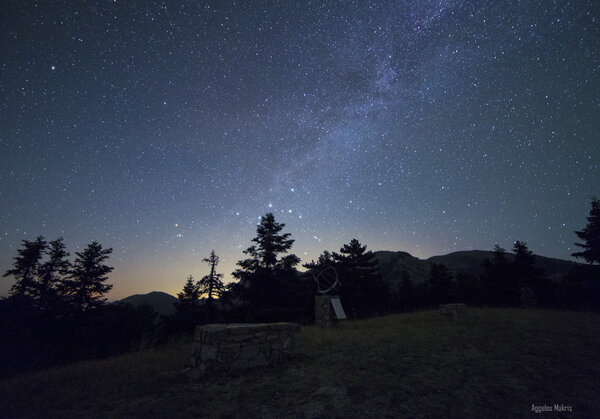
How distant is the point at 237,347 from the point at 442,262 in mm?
134141

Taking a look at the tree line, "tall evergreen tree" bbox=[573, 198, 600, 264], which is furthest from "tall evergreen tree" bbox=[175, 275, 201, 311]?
"tall evergreen tree" bbox=[573, 198, 600, 264]

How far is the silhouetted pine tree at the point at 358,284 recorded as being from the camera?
1344 inches

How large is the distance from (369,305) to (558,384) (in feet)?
106

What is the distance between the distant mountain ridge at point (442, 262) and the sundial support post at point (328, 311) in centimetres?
9706

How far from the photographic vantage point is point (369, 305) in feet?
115

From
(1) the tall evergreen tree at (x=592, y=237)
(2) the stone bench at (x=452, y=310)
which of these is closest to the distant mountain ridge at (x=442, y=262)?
(1) the tall evergreen tree at (x=592, y=237)

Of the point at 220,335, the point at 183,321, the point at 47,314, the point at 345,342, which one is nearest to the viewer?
the point at 220,335

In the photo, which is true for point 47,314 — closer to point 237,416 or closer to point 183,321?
point 183,321

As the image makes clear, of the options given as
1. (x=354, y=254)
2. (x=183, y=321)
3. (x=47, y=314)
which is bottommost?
(x=183, y=321)

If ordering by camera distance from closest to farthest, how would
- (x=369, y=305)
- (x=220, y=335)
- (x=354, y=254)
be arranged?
(x=220, y=335)
(x=369, y=305)
(x=354, y=254)

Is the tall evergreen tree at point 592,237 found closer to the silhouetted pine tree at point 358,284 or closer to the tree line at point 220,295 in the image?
the tree line at point 220,295

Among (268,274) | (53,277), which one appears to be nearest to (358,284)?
(268,274)

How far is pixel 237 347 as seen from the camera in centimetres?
675

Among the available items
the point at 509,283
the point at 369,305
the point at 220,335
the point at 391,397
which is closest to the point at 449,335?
the point at 391,397
